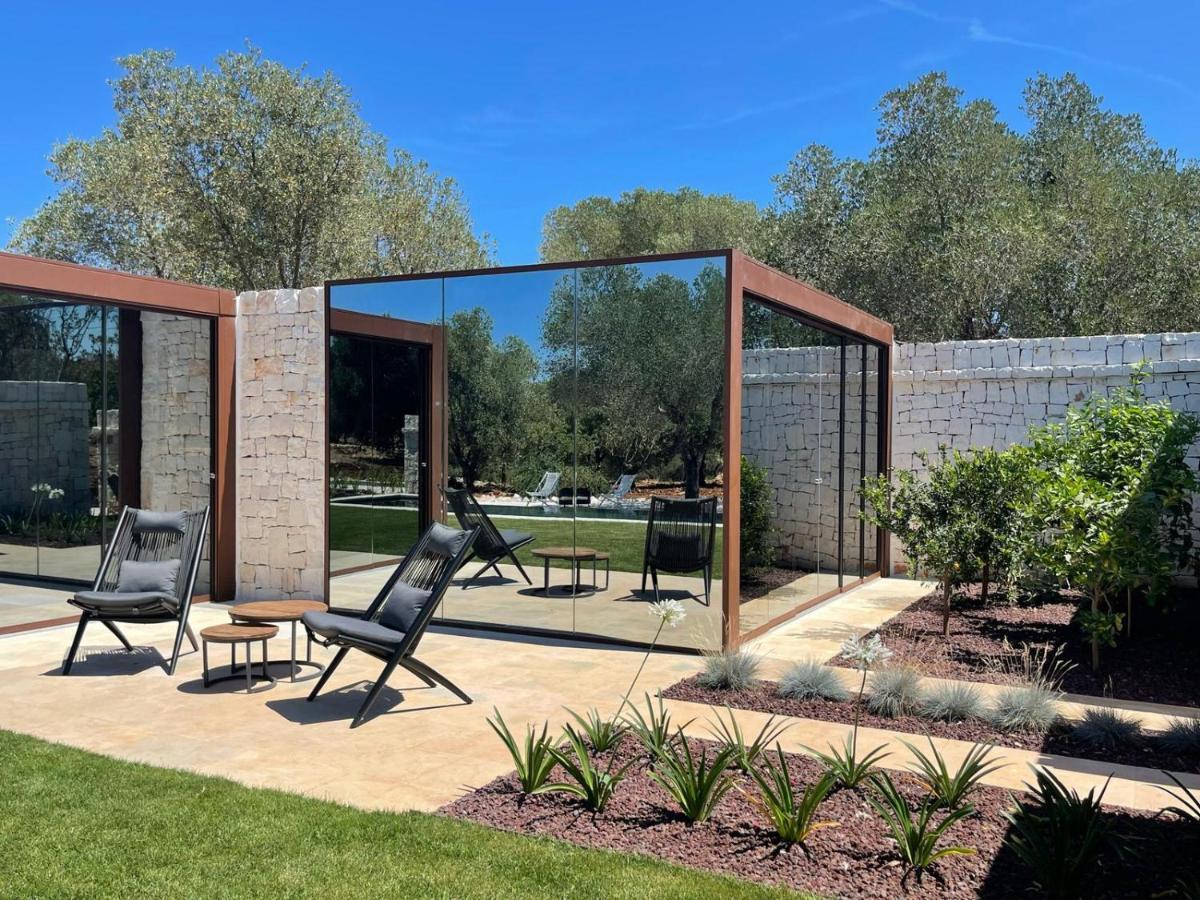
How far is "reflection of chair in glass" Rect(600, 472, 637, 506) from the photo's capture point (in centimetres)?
792

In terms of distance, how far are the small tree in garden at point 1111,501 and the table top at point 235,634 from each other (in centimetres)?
552

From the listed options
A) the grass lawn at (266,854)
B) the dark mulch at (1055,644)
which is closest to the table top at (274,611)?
the grass lawn at (266,854)

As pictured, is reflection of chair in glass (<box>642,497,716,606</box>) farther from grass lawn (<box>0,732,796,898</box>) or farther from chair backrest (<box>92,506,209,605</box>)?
grass lawn (<box>0,732,796,898</box>)

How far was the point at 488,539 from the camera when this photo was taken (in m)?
8.30

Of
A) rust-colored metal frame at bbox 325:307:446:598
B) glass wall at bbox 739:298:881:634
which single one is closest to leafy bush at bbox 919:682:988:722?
glass wall at bbox 739:298:881:634

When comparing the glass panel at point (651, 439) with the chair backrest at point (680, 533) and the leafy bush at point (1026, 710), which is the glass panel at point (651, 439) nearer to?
the chair backrest at point (680, 533)

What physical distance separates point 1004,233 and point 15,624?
58.3 feet

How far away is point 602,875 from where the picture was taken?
140 inches

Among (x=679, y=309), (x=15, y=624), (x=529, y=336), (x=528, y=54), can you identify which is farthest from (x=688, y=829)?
(x=528, y=54)

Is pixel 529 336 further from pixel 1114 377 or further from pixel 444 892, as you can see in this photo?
pixel 1114 377

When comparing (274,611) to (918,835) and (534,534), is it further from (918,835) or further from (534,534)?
(918,835)

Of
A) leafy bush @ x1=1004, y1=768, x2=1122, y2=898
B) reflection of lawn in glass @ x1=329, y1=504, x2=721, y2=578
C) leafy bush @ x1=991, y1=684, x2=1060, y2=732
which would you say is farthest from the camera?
reflection of lawn in glass @ x1=329, y1=504, x2=721, y2=578

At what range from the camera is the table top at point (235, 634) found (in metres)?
6.23

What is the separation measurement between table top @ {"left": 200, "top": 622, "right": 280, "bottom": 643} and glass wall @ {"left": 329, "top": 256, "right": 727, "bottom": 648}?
2190 millimetres
